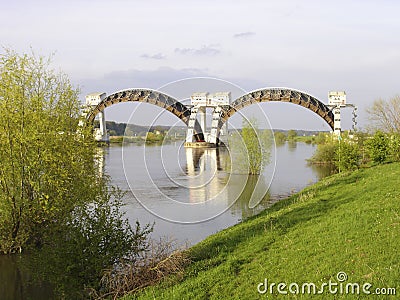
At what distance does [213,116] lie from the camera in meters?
13.9

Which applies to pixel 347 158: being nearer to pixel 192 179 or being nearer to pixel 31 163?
pixel 192 179

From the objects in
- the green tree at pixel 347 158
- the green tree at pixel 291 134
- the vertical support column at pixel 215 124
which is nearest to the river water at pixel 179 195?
the vertical support column at pixel 215 124

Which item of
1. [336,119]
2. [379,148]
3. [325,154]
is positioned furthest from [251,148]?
[336,119]

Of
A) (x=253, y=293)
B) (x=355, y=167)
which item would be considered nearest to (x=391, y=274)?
Result: (x=253, y=293)

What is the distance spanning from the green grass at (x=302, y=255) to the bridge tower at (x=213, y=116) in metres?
3.43

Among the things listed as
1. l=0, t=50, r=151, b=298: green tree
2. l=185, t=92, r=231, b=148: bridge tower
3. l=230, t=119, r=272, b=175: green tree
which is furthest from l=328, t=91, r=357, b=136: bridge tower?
l=0, t=50, r=151, b=298: green tree

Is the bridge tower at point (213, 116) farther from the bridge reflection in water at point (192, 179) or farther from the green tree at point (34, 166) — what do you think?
the green tree at point (34, 166)

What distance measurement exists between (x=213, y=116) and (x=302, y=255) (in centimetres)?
702

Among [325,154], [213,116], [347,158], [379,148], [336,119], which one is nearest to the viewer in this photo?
[213,116]

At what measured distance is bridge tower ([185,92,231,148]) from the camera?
11.6 metres

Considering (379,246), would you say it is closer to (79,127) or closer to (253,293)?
(253,293)

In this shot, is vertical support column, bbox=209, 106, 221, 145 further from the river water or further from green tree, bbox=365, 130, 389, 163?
green tree, bbox=365, 130, 389, 163

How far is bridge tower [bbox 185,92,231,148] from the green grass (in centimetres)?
343

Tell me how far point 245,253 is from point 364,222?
2.76 m
